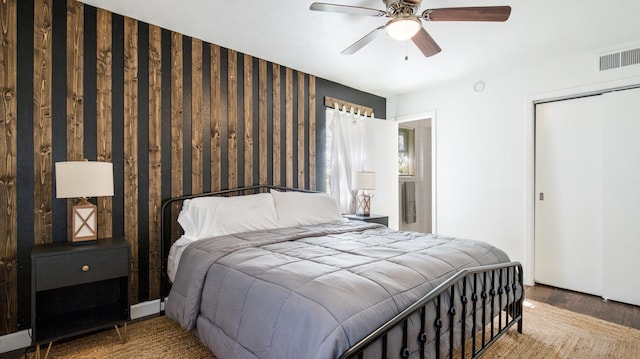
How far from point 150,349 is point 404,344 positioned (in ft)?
5.88

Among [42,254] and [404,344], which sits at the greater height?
[42,254]

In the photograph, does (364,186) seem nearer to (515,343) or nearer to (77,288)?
(515,343)

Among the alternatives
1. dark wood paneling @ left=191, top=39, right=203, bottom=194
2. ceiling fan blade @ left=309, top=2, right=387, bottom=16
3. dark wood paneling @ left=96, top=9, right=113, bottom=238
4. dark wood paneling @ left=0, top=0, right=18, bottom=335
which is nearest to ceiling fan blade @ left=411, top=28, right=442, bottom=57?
ceiling fan blade @ left=309, top=2, right=387, bottom=16

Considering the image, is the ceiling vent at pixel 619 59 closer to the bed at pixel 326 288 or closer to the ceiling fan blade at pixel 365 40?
the bed at pixel 326 288

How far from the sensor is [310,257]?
6.37ft

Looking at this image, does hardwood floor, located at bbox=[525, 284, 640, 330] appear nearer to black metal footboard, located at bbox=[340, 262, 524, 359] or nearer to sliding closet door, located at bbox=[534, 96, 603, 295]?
sliding closet door, located at bbox=[534, 96, 603, 295]

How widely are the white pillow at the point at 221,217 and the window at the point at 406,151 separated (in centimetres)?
355

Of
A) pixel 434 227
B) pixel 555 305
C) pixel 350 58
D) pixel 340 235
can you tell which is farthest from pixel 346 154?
pixel 555 305

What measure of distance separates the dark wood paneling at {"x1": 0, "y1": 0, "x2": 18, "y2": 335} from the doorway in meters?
5.06

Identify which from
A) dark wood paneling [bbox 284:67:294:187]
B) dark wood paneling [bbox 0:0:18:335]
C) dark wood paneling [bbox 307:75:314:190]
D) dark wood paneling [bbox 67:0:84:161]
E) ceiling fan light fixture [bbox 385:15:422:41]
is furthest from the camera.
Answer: dark wood paneling [bbox 307:75:314:190]

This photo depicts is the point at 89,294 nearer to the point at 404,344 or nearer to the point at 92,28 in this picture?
the point at 92,28

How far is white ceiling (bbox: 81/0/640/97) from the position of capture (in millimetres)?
2559

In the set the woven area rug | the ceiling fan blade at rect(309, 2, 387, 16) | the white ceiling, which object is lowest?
the woven area rug

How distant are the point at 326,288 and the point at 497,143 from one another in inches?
141
